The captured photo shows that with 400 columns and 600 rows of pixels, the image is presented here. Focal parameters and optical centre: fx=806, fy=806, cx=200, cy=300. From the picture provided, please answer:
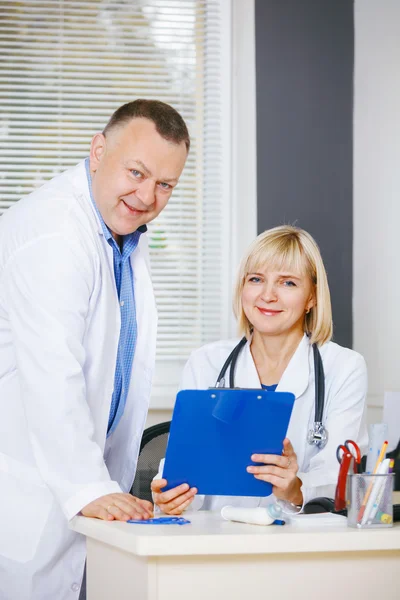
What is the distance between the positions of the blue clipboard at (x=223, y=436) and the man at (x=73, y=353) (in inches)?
4.7

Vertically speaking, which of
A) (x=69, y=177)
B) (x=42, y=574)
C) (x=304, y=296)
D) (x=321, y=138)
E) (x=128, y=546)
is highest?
(x=321, y=138)

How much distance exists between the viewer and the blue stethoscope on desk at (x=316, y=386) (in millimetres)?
2010

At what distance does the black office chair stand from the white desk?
80 centimetres

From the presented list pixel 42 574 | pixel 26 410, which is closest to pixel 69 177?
pixel 26 410

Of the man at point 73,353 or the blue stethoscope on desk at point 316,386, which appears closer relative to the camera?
the man at point 73,353

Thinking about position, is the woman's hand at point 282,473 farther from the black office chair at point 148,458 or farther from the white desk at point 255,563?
the black office chair at point 148,458

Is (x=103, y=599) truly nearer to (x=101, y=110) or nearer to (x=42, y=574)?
(x=42, y=574)

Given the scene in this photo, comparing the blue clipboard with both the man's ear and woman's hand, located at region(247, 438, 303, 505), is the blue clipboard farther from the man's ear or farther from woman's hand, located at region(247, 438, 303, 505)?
the man's ear

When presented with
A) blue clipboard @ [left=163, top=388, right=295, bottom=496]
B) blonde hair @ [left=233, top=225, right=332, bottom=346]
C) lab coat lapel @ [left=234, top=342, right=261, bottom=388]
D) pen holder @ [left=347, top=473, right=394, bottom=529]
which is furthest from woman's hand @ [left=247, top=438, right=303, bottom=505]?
blonde hair @ [left=233, top=225, right=332, bottom=346]

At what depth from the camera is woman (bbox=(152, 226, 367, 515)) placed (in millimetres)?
2082

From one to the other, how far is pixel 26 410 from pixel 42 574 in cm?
38

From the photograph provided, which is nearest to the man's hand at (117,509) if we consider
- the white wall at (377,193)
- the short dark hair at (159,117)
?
the short dark hair at (159,117)

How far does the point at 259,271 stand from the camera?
7.36 feet

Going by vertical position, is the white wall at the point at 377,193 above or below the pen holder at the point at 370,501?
above
